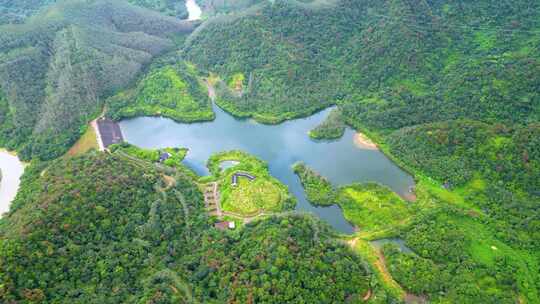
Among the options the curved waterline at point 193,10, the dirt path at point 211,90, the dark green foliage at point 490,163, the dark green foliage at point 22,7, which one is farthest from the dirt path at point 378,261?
the dark green foliage at point 22,7

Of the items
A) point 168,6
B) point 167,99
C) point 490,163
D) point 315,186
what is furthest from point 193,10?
point 490,163

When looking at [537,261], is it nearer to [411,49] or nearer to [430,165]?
[430,165]

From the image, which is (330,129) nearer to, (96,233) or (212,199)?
(212,199)

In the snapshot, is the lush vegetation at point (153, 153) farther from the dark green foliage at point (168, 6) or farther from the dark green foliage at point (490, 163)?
the dark green foliage at point (168, 6)

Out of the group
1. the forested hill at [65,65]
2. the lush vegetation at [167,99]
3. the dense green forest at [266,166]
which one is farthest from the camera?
the lush vegetation at [167,99]

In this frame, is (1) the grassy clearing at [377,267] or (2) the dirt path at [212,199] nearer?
(1) the grassy clearing at [377,267]

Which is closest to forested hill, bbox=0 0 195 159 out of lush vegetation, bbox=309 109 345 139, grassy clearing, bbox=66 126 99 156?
grassy clearing, bbox=66 126 99 156

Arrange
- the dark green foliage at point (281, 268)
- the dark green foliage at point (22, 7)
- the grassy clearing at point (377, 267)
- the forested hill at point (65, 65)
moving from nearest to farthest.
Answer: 1. the dark green foliage at point (281, 268)
2. the grassy clearing at point (377, 267)
3. the forested hill at point (65, 65)
4. the dark green foliage at point (22, 7)
